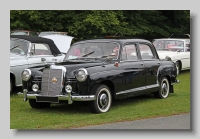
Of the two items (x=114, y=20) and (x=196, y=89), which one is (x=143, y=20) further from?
(x=196, y=89)

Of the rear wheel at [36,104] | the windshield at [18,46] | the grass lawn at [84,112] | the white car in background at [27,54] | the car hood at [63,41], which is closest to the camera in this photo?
the grass lawn at [84,112]

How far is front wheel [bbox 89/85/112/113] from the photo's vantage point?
28.4 feet

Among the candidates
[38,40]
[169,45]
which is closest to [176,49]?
[169,45]

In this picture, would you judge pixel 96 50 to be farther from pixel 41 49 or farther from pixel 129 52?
pixel 41 49

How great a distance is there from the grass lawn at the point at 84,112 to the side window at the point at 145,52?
3.62ft

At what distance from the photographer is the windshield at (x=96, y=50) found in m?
9.62

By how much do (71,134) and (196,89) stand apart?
7.68 feet

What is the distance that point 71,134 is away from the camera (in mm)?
7035

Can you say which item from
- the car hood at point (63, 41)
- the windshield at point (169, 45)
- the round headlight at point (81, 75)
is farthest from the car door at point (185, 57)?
the round headlight at point (81, 75)

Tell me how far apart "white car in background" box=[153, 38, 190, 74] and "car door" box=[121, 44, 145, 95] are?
6.59 metres

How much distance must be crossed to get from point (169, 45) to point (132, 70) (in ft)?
25.1

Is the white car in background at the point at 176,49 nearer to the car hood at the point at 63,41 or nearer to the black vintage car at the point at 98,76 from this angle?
the car hood at the point at 63,41

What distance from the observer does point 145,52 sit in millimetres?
10789

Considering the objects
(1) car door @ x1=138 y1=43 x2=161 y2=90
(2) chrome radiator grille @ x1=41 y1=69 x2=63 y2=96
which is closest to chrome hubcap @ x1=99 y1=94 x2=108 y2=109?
(2) chrome radiator grille @ x1=41 y1=69 x2=63 y2=96
